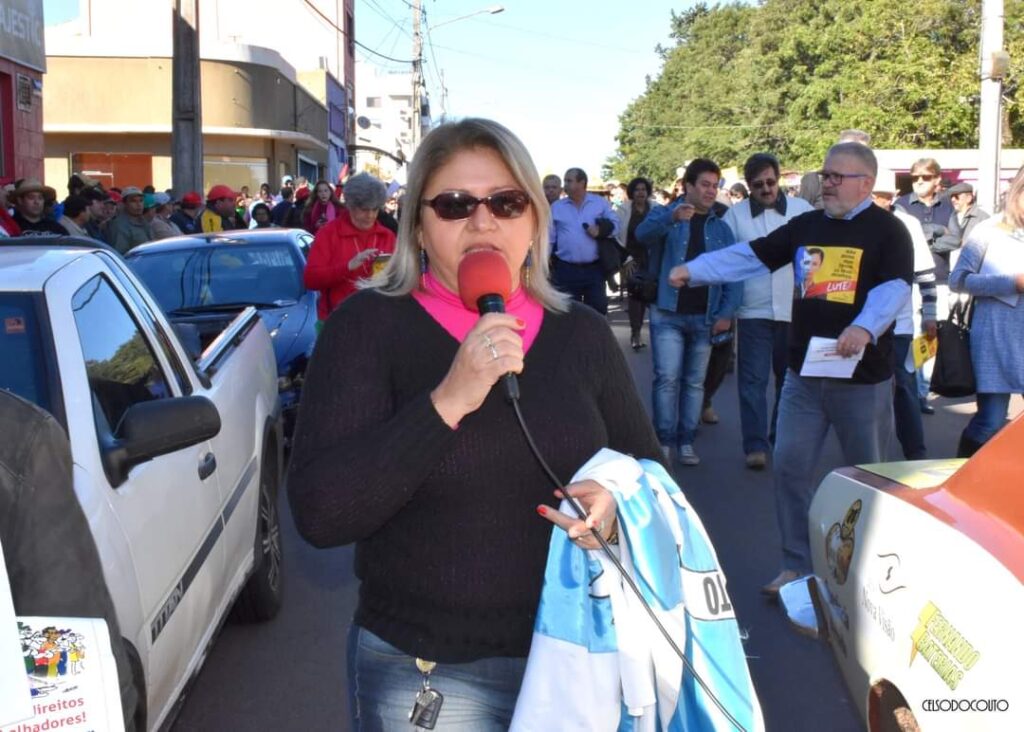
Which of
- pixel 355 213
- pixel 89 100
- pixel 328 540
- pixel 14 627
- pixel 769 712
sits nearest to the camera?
pixel 14 627

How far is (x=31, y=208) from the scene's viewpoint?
1049cm

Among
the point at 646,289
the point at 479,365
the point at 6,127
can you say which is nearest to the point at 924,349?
the point at 646,289

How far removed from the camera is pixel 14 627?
4.73 feet

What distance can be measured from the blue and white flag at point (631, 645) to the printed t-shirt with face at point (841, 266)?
10.5 ft

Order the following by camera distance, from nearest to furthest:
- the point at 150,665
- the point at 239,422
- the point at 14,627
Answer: the point at 14,627
the point at 150,665
the point at 239,422

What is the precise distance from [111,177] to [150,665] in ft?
110

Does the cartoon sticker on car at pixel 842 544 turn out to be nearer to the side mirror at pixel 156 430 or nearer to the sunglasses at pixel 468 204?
the sunglasses at pixel 468 204

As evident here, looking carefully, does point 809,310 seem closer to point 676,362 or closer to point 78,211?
point 676,362

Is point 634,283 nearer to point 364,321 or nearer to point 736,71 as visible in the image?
point 364,321

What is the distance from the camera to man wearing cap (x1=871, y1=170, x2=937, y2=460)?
7293 millimetres

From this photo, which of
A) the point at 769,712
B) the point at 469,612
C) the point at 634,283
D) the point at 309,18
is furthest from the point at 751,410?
the point at 309,18

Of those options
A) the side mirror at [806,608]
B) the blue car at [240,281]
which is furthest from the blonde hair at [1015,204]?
the blue car at [240,281]

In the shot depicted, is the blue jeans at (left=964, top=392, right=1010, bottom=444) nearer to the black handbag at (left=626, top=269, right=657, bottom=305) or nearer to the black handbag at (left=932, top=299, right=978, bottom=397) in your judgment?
the black handbag at (left=932, top=299, right=978, bottom=397)

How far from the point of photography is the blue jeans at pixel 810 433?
5070 mm
